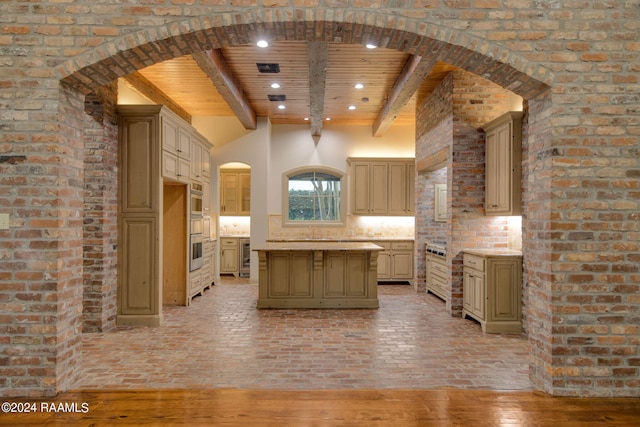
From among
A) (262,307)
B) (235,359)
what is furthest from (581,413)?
(262,307)

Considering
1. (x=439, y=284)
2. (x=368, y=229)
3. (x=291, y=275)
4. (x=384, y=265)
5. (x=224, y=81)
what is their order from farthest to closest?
(x=368, y=229) < (x=384, y=265) < (x=439, y=284) < (x=291, y=275) < (x=224, y=81)

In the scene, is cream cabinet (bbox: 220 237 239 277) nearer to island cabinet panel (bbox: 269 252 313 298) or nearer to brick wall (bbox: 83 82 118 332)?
island cabinet panel (bbox: 269 252 313 298)

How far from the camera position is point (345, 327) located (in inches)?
202

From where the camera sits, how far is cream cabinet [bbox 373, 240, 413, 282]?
8.79m

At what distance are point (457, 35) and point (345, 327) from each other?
363 cm

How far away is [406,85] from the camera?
5.71 metres

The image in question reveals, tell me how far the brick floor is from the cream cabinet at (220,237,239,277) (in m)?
3.61

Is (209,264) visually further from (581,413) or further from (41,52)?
(581,413)

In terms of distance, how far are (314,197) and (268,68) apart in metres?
4.24

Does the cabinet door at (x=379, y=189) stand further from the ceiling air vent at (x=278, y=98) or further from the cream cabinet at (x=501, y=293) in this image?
the cream cabinet at (x=501, y=293)

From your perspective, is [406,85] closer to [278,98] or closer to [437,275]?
[278,98]

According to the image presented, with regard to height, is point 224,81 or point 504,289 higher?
point 224,81

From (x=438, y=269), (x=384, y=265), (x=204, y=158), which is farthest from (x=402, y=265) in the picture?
(x=204, y=158)

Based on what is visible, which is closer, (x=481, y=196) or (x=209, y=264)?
(x=481, y=196)
